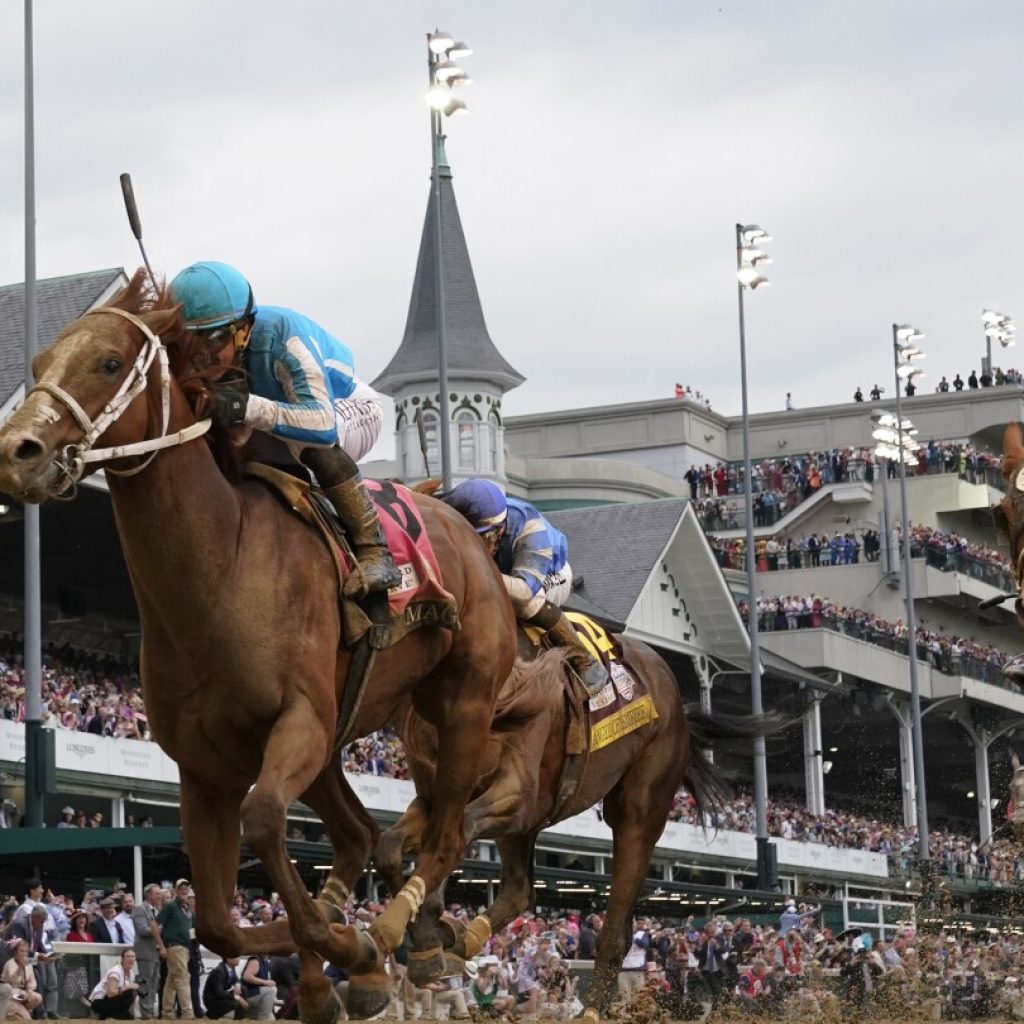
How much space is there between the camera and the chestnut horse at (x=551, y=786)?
9102 millimetres

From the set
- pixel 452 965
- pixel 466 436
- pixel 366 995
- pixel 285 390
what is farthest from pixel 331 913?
pixel 466 436

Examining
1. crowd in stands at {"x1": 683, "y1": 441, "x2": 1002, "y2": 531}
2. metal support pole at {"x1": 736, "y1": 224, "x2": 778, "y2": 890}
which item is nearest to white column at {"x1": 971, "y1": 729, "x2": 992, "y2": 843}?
crowd in stands at {"x1": 683, "y1": 441, "x2": 1002, "y2": 531}

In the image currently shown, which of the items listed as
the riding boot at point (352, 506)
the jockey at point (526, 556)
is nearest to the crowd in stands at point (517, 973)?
the riding boot at point (352, 506)

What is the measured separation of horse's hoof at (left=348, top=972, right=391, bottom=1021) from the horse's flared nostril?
2.05 metres

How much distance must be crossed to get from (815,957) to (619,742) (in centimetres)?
1280

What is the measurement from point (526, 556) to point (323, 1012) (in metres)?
4.18

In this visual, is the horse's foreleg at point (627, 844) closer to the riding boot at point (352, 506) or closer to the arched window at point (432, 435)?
the riding boot at point (352, 506)

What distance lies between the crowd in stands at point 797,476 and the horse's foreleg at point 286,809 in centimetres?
5629

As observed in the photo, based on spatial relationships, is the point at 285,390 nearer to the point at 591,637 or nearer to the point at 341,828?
the point at 341,828

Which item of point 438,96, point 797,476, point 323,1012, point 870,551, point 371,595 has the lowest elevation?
point 323,1012

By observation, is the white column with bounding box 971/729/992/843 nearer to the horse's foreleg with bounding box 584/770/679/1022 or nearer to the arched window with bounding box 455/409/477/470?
the arched window with bounding box 455/409/477/470

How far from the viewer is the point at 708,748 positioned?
45.4ft

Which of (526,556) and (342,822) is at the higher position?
(526,556)

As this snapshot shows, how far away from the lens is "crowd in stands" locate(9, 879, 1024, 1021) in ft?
47.6
